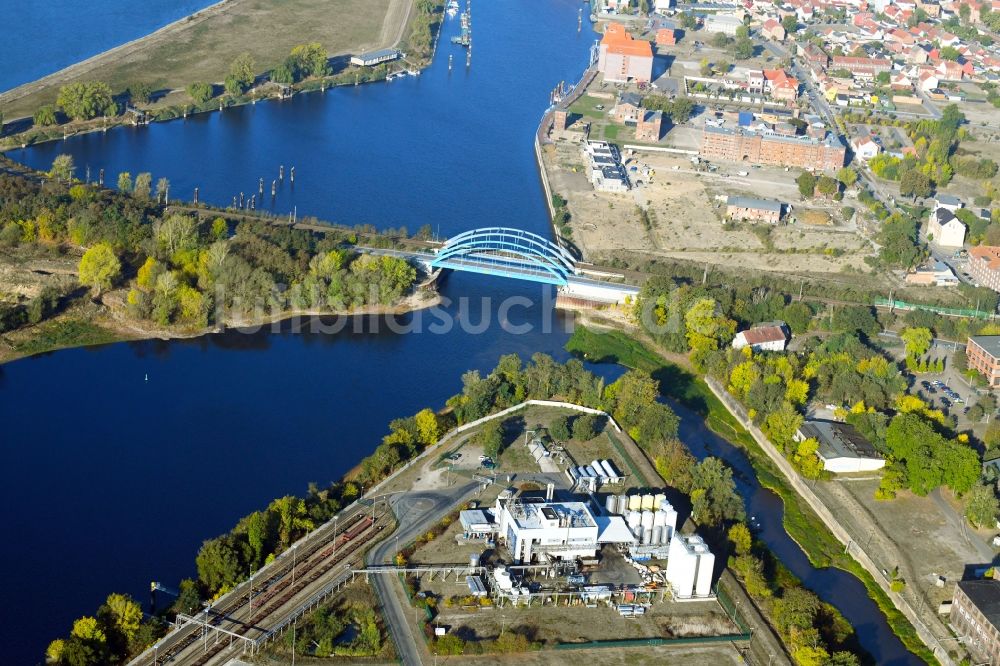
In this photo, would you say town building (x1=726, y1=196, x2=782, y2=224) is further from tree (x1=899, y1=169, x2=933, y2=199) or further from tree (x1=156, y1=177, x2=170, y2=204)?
tree (x1=156, y1=177, x2=170, y2=204)

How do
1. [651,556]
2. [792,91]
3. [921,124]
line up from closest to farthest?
[651,556], [921,124], [792,91]

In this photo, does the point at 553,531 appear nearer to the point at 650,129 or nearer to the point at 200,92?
the point at 650,129

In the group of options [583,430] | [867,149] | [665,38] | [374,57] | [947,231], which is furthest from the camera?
[665,38]

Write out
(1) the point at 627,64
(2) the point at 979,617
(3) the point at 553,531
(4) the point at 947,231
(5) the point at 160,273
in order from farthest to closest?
(1) the point at 627,64
(4) the point at 947,231
(5) the point at 160,273
(3) the point at 553,531
(2) the point at 979,617

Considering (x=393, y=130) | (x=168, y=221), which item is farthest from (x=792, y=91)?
(x=168, y=221)

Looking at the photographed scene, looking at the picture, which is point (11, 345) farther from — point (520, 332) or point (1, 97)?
point (1, 97)

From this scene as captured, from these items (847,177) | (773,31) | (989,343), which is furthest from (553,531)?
(773,31)
